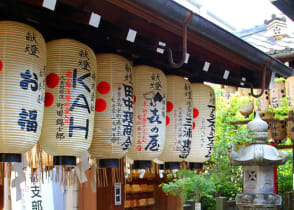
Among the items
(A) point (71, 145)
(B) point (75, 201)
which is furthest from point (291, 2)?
(B) point (75, 201)

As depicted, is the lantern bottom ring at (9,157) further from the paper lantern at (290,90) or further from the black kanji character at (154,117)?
the paper lantern at (290,90)

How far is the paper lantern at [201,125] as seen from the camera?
15.0 ft

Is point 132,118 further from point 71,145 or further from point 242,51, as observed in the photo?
point 242,51

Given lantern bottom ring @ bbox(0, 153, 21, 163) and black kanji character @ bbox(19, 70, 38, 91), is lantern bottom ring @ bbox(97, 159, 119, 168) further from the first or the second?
black kanji character @ bbox(19, 70, 38, 91)

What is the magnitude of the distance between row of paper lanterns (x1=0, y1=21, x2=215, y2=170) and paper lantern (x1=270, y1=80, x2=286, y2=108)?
232 inches

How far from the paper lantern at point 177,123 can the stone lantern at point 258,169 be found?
5286mm

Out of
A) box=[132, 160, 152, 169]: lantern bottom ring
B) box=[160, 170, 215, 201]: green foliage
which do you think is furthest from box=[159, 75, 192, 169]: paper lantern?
box=[160, 170, 215, 201]: green foliage

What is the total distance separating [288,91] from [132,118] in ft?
20.2

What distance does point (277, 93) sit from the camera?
31.9 feet

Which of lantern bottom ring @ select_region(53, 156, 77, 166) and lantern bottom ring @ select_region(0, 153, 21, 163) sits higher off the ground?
lantern bottom ring @ select_region(0, 153, 21, 163)

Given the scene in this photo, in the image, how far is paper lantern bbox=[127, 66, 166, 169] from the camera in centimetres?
373

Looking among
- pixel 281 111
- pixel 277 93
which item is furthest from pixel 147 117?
pixel 281 111

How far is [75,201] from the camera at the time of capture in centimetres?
955

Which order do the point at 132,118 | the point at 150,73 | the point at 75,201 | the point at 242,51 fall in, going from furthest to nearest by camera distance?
the point at 75,201 → the point at 242,51 → the point at 150,73 → the point at 132,118
